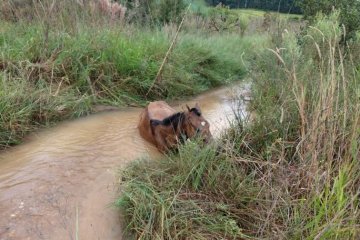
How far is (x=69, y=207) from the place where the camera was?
7.14 ft

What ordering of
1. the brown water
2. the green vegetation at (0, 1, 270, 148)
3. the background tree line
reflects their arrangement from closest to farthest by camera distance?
the brown water, the green vegetation at (0, 1, 270, 148), the background tree line

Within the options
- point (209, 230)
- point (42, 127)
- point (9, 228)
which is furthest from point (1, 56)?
point (209, 230)

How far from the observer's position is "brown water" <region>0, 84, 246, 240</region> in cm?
202

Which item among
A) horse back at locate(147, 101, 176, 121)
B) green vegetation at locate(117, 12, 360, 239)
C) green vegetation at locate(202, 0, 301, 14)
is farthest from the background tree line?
green vegetation at locate(117, 12, 360, 239)

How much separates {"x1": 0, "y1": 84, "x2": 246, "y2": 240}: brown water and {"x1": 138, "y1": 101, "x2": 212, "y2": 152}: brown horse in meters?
0.09

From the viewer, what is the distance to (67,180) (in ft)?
8.02

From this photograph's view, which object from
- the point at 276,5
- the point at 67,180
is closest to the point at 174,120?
the point at 67,180

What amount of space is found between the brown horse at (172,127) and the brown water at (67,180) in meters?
0.09

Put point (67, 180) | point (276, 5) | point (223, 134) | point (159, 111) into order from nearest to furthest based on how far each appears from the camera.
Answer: point (67, 180) → point (223, 134) → point (159, 111) → point (276, 5)

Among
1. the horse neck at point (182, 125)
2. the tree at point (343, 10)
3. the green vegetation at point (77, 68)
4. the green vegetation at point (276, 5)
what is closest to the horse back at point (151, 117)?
the horse neck at point (182, 125)

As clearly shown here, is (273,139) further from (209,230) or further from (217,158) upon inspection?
(209,230)

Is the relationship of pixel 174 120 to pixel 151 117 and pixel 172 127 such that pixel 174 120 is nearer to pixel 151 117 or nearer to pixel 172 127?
pixel 172 127

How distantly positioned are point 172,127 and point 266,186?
1072 millimetres

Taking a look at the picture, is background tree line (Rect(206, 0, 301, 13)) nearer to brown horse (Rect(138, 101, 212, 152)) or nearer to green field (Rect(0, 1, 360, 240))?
green field (Rect(0, 1, 360, 240))
